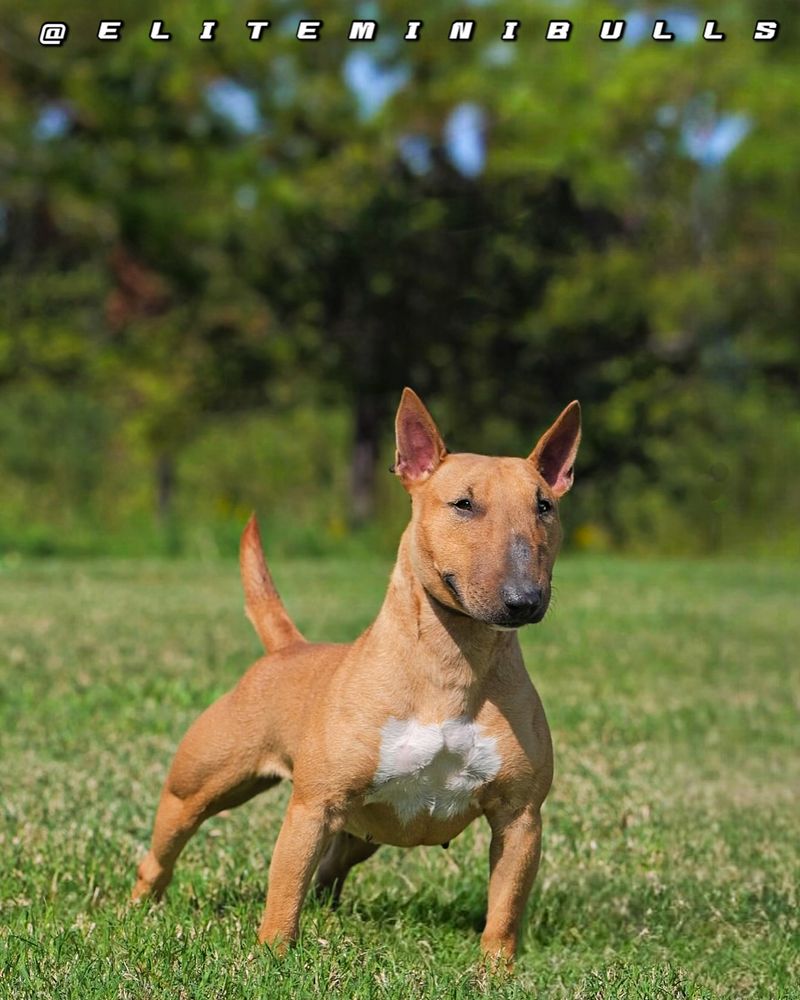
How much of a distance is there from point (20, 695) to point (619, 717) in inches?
124

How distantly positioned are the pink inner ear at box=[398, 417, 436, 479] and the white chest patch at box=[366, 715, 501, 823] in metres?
0.68

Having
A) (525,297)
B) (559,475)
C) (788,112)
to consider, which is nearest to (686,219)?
(788,112)

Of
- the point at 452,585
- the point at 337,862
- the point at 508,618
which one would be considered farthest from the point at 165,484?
the point at 508,618

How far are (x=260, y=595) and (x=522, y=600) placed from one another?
151 centimetres

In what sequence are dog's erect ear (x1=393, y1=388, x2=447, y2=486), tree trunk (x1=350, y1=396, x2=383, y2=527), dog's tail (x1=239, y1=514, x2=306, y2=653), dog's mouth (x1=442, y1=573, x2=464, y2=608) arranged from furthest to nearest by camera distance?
tree trunk (x1=350, y1=396, x2=383, y2=527)
dog's tail (x1=239, y1=514, x2=306, y2=653)
dog's erect ear (x1=393, y1=388, x2=447, y2=486)
dog's mouth (x1=442, y1=573, x2=464, y2=608)

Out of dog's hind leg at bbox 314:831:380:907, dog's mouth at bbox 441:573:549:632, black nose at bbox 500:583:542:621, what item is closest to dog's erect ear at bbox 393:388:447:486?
dog's mouth at bbox 441:573:549:632

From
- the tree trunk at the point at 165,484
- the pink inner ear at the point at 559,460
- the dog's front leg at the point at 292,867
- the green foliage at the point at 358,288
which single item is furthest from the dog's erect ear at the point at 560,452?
the tree trunk at the point at 165,484

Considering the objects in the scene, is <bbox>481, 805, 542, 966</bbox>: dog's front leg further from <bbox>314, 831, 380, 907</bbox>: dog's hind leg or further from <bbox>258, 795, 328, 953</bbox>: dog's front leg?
<bbox>314, 831, 380, 907</bbox>: dog's hind leg

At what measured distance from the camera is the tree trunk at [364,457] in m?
20.2

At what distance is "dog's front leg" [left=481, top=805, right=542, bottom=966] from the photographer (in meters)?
3.85

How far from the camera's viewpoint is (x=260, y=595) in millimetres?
4797

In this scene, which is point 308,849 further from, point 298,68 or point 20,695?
point 298,68

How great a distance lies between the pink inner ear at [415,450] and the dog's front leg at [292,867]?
91 centimetres

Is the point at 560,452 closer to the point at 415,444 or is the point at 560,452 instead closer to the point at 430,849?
the point at 415,444
